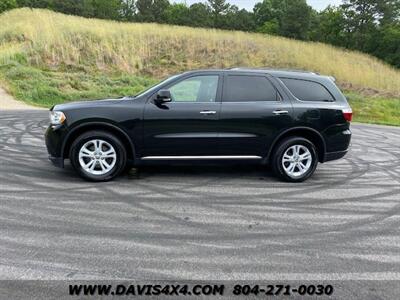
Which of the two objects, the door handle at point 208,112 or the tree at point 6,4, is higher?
the tree at point 6,4

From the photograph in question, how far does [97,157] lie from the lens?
6.73 m

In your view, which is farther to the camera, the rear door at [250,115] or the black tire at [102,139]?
the rear door at [250,115]

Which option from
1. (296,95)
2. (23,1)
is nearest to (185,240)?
(296,95)

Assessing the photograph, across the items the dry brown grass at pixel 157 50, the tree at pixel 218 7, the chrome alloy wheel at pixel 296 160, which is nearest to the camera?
the chrome alloy wheel at pixel 296 160

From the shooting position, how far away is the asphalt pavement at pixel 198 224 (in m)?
4.06

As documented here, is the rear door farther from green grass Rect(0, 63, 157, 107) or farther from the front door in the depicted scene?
green grass Rect(0, 63, 157, 107)

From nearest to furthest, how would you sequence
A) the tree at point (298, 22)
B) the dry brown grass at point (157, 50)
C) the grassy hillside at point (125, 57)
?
the grassy hillside at point (125, 57)
the dry brown grass at point (157, 50)
the tree at point (298, 22)

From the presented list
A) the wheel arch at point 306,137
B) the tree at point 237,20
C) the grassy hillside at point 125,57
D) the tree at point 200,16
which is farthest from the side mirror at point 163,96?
the tree at point 237,20

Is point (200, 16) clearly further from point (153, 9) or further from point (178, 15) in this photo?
point (153, 9)

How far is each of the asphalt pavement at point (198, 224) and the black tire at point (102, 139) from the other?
17cm

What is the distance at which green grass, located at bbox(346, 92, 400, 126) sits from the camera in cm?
1923

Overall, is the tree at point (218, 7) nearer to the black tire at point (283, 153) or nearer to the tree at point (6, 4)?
the tree at point (6, 4)

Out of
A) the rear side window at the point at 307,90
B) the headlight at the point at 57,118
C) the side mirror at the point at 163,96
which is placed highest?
the rear side window at the point at 307,90

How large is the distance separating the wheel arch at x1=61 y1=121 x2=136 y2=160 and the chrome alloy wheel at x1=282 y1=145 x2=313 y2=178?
7.64 ft
